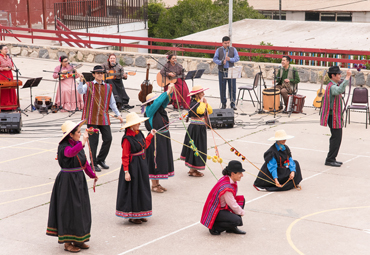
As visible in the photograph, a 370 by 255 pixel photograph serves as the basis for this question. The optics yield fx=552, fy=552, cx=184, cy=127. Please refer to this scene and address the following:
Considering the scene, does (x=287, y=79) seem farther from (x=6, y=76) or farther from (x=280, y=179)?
(x=6, y=76)

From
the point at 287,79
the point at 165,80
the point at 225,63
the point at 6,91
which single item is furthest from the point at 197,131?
the point at 6,91

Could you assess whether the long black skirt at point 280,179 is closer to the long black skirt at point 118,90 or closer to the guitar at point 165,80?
the guitar at point 165,80

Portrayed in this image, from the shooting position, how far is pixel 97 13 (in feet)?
112

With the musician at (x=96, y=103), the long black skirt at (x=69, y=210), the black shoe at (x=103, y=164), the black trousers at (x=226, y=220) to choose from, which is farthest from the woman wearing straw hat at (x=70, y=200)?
the black shoe at (x=103, y=164)

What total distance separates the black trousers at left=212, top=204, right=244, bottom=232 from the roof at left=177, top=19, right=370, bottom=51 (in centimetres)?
1811

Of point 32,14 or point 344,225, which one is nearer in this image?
point 344,225

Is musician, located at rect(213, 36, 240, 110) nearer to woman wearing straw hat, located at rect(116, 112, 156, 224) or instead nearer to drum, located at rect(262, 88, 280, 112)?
drum, located at rect(262, 88, 280, 112)

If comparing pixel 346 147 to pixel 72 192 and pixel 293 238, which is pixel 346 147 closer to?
pixel 293 238

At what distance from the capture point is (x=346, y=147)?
1212cm

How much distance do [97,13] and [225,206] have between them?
1121 inches

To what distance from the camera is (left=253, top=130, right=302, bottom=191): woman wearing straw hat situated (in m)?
9.22

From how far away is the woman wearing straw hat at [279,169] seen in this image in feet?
30.2

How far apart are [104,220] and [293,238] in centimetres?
271

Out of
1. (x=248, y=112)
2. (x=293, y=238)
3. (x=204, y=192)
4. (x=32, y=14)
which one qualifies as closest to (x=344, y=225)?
(x=293, y=238)
